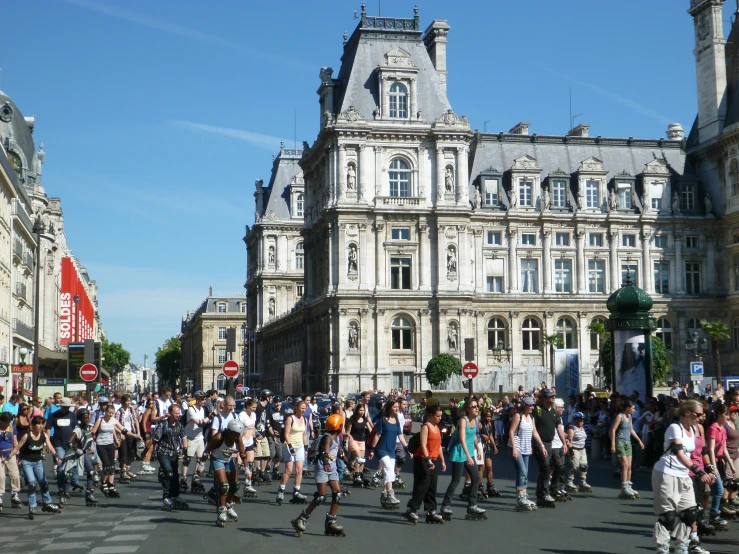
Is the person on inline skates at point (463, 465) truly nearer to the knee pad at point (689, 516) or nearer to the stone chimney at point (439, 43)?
the knee pad at point (689, 516)

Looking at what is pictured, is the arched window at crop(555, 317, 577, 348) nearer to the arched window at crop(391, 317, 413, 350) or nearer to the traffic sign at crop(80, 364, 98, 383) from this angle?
the arched window at crop(391, 317, 413, 350)

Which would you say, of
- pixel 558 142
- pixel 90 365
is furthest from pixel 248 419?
pixel 558 142

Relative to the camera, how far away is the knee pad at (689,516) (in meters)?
12.7

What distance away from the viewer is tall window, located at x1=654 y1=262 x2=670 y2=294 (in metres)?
78.8

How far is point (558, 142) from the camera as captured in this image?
82250 millimetres

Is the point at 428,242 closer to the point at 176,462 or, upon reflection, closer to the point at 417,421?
the point at 417,421

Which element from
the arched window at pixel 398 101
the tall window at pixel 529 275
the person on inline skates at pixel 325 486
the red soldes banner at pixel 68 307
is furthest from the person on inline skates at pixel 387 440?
the red soldes banner at pixel 68 307

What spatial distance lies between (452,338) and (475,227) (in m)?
9.36

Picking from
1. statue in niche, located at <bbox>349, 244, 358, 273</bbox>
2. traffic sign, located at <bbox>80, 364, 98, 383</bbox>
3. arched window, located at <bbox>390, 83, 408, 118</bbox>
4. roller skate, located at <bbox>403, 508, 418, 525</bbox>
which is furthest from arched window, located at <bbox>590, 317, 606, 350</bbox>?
roller skate, located at <bbox>403, 508, 418, 525</bbox>

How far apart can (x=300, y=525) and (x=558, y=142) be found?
69765mm

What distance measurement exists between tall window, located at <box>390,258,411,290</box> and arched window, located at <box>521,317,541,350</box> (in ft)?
34.5

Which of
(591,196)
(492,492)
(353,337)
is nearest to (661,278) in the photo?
(591,196)

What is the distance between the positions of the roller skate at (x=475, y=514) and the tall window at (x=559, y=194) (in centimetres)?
6286

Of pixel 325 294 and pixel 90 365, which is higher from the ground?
pixel 325 294
